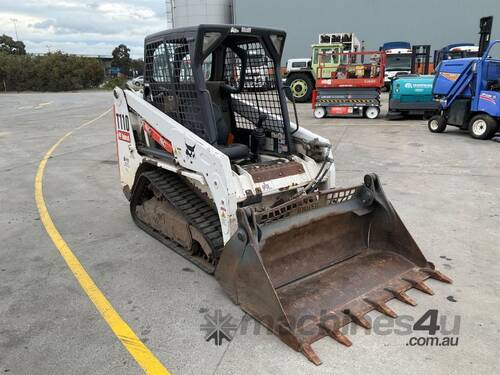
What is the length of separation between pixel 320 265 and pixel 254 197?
0.88 m

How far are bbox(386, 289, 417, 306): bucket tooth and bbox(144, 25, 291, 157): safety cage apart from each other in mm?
1944

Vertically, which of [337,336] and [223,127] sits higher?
[223,127]

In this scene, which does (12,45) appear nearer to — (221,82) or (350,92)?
(350,92)

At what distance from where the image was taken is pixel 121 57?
289 feet

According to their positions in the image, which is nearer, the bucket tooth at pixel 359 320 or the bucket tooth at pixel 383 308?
the bucket tooth at pixel 359 320

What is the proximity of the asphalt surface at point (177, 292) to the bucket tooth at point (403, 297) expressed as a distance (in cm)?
5

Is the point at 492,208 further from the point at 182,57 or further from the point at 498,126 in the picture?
the point at 498,126

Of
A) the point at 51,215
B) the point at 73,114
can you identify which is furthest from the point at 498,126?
the point at 73,114

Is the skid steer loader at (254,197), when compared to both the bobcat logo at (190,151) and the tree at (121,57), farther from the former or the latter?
the tree at (121,57)

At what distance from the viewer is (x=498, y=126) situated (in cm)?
1105

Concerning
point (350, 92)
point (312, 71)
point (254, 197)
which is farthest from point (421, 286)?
point (312, 71)

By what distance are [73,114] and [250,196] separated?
19.3 m

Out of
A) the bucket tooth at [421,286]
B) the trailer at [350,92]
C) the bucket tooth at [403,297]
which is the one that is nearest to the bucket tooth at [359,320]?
the bucket tooth at [403,297]

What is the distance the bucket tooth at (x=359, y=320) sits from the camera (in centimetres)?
333
